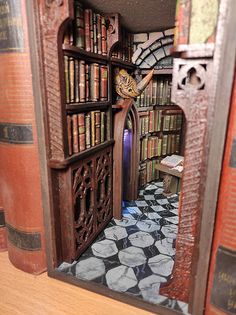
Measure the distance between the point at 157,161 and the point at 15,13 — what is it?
8.32 ft

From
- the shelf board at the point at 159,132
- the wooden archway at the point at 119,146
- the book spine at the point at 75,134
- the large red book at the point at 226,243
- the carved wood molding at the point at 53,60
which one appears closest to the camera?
the large red book at the point at 226,243

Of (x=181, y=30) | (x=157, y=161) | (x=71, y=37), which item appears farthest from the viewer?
(x=157, y=161)

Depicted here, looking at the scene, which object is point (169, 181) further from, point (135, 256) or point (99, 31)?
point (99, 31)

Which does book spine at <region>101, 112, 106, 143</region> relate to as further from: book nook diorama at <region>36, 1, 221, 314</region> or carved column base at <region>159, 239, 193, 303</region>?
carved column base at <region>159, 239, 193, 303</region>

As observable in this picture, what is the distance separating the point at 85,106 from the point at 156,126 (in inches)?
67.5

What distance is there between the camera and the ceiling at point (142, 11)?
172 centimetres

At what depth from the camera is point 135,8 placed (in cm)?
184

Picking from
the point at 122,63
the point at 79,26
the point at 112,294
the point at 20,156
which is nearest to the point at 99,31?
the point at 79,26

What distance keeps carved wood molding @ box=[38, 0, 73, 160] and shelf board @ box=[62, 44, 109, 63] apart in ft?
0.28

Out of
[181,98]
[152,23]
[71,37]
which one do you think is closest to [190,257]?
[181,98]

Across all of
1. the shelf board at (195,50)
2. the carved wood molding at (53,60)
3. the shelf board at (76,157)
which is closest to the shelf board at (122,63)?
the shelf board at (76,157)

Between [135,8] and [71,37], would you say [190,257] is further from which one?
[135,8]

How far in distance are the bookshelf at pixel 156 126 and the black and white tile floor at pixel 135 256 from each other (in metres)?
0.78

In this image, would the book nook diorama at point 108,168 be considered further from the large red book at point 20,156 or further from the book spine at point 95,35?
the large red book at point 20,156
